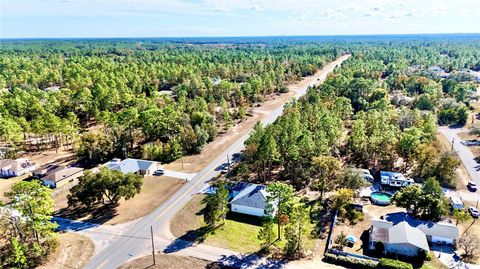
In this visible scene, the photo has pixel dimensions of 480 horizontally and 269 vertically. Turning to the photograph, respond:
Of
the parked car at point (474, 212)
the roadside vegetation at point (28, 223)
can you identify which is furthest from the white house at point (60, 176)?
the parked car at point (474, 212)

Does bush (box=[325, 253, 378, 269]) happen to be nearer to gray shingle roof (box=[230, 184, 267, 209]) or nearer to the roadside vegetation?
gray shingle roof (box=[230, 184, 267, 209])

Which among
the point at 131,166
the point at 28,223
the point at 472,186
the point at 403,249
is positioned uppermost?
the point at 28,223

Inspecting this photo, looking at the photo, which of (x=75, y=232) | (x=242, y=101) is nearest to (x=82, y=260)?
(x=75, y=232)

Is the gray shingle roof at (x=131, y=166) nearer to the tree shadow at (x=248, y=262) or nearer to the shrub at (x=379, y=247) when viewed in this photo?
the tree shadow at (x=248, y=262)

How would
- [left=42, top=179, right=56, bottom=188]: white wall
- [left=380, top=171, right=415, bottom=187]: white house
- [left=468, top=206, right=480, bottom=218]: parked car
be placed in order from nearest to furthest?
[left=468, top=206, right=480, bottom=218]: parked car → [left=380, top=171, right=415, bottom=187]: white house → [left=42, top=179, right=56, bottom=188]: white wall

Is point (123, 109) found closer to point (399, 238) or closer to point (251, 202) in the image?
point (251, 202)

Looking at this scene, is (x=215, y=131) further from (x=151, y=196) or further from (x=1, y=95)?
(x=1, y=95)

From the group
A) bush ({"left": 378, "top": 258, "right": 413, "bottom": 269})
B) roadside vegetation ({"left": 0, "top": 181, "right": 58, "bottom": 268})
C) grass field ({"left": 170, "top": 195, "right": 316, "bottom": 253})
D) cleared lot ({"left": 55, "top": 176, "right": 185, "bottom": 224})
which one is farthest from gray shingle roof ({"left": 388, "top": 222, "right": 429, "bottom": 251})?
roadside vegetation ({"left": 0, "top": 181, "right": 58, "bottom": 268})

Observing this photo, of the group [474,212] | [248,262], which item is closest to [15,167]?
[248,262]
